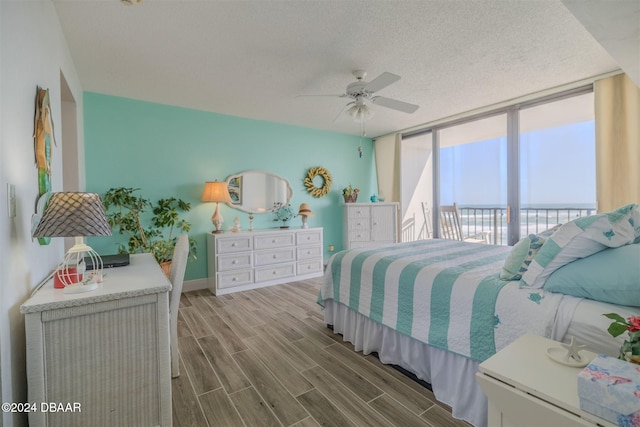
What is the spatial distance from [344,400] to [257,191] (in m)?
3.31

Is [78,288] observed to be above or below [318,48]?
below

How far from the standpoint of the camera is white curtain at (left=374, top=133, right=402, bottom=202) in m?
5.29

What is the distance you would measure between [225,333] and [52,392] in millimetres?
1531

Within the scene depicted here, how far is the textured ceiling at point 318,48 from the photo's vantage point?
1.95 meters

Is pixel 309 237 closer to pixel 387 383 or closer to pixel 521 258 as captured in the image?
pixel 387 383

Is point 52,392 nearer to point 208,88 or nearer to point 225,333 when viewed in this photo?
point 225,333

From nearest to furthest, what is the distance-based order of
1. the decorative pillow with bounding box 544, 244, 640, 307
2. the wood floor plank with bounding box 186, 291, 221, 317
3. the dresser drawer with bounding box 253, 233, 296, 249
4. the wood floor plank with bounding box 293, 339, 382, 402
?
the decorative pillow with bounding box 544, 244, 640, 307 → the wood floor plank with bounding box 293, 339, 382, 402 → the wood floor plank with bounding box 186, 291, 221, 317 → the dresser drawer with bounding box 253, 233, 296, 249

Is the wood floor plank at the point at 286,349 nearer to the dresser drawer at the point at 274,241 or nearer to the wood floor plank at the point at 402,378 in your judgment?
the wood floor plank at the point at 402,378

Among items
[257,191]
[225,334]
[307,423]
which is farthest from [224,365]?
[257,191]

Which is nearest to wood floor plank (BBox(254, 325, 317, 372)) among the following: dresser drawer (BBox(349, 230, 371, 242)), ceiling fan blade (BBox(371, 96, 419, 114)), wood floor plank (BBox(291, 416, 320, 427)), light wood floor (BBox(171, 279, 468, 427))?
light wood floor (BBox(171, 279, 468, 427))

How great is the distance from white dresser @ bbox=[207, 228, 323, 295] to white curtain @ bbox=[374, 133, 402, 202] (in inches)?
71.2

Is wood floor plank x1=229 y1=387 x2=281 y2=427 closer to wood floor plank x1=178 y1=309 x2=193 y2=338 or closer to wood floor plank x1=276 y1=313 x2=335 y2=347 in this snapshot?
wood floor plank x1=276 y1=313 x2=335 y2=347

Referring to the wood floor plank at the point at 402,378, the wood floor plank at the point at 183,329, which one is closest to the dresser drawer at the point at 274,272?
the wood floor plank at the point at 183,329

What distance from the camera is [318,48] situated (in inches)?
94.7
